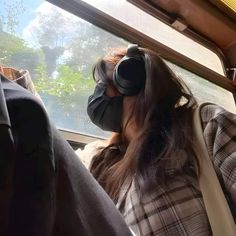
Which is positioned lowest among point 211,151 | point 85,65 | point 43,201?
point 85,65

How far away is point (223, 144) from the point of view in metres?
0.90

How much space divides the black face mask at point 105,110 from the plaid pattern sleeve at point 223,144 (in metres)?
0.28

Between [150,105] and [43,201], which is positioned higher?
[43,201]

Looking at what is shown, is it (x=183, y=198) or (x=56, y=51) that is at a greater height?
(x=183, y=198)

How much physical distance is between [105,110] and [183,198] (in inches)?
15.7

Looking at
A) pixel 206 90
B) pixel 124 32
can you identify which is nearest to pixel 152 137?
pixel 124 32

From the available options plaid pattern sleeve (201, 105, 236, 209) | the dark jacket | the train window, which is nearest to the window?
the train window

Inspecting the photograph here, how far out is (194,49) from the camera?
213cm

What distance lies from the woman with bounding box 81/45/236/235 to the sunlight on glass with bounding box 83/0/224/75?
0.30m

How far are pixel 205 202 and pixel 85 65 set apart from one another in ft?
2.85

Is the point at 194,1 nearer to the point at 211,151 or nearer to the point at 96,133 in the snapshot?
the point at 96,133

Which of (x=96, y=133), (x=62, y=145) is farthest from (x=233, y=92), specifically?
(x=62, y=145)

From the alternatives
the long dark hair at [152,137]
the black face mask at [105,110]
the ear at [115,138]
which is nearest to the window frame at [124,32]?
the long dark hair at [152,137]

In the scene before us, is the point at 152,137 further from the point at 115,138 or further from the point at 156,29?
the point at 156,29
